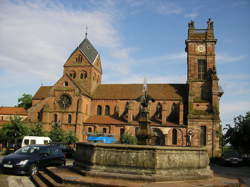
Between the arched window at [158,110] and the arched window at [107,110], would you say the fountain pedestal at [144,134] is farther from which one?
the arched window at [107,110]

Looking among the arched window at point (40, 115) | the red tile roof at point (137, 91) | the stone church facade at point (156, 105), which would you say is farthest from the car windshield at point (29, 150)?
the arched window at point (40, 115)

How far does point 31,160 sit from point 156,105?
1400 inches

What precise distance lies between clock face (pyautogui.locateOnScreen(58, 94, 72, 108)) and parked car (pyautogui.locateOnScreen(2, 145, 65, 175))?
30855 mm

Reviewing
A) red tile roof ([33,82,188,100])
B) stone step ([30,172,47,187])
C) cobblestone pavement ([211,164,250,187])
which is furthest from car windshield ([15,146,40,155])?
red tile roof ([33,82,188,100])

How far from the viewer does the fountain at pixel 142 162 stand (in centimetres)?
1158

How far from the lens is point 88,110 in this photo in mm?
50625

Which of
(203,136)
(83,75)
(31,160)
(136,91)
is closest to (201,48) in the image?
(136,91)

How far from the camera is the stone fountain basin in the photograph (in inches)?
456

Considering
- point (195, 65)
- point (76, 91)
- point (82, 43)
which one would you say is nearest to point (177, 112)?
point (195, 65)

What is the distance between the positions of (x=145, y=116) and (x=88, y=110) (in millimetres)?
36069

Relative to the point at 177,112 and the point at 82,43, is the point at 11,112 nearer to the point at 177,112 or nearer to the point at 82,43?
the point at 82,43

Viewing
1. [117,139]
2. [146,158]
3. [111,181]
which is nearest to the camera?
[111,181]

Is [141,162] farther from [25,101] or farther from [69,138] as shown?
[25,101]

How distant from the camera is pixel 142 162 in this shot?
38.3 ft
